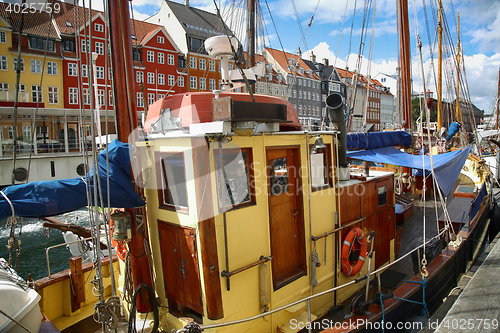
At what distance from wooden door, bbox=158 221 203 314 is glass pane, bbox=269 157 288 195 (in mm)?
1477

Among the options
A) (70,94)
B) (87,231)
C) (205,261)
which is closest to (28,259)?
(87,231)

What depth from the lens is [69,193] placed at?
391cm

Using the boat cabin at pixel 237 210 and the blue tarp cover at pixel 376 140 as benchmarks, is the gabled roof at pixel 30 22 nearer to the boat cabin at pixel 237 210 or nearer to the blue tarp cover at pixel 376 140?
the blue tarp cover at pixel 376 140

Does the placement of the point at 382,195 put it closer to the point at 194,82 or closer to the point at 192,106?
the point at 192,106

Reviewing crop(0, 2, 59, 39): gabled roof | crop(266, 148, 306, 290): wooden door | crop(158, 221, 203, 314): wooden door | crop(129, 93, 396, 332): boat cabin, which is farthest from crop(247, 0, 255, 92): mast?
crop(0, 2, 59, 39): gabled roof

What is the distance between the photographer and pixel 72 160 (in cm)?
2623

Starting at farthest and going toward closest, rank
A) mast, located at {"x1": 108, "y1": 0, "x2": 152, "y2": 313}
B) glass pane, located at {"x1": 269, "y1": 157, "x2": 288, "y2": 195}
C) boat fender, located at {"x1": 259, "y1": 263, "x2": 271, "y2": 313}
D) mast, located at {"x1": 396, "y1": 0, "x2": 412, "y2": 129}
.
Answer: mast, located at {"x1": 396, "y1": 0, "x2": 412, "y2": 129} < glass pane, located at {"x1": 269, "y1": 157, "x2": 288, "y2": 195} < boat fender, located at {"x1": 259, "y1": 263, "x2": 271, "y2": 313} < mast, located at {"x1": 108, "y1": 0, "x2": 152, "y2": 313}

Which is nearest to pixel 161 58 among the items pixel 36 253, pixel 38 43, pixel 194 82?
pixel 194 82

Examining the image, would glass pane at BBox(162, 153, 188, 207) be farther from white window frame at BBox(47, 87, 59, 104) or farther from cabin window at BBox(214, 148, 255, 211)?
white window frame at BBox(47, 87, 59, 104)

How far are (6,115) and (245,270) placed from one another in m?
28.8

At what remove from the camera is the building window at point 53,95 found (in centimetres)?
3083

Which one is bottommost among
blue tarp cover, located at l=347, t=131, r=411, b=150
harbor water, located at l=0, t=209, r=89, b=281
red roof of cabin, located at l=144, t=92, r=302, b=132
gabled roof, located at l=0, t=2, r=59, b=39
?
harbor water, located at l=0, t=209, r=89, b=281

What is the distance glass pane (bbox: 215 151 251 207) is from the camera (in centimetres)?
422

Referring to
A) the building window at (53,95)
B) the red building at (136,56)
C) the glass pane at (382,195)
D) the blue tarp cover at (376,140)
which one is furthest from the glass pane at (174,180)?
the building window at (53,95)
